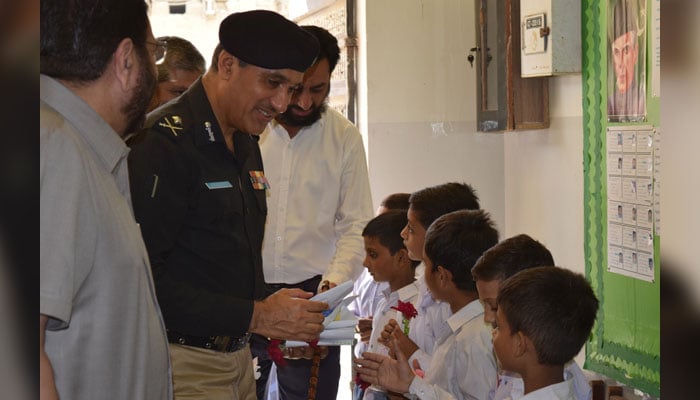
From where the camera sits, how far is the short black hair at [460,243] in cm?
337

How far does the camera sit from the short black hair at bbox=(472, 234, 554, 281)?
3006mm

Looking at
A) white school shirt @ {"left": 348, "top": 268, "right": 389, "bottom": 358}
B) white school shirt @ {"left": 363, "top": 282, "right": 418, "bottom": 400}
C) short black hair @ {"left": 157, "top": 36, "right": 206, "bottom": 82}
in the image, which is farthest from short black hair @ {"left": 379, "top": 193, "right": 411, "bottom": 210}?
short black hair @ {"left": 157, "top": 36, "right": 206, "bottom": 82}

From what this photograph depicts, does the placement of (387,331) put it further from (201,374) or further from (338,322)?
(201,374)

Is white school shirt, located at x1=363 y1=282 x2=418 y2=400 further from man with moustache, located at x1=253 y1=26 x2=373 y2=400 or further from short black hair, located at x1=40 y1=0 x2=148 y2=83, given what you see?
short black hair, located at x1=40 y1=0 x2=148 y2=83

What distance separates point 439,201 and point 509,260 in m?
0.94

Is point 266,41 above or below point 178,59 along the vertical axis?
below

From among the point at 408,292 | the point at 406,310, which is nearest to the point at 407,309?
the point at 406,310

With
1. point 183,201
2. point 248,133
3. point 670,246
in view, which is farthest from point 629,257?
point 670,246

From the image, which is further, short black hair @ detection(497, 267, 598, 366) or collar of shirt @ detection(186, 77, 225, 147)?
short black hair @ detection(497, 267, 598, 366)

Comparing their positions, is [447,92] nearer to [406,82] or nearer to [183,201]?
[406,82]

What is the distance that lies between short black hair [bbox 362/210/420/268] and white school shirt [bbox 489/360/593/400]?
1.15 meters

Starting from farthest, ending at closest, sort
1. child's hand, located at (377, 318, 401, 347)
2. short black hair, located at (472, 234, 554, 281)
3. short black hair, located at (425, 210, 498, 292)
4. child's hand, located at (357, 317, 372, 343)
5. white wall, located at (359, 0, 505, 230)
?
white wall, located at (359, 0, 505, 230)
child's hand, located at (357, 317, 372, 343)
child's hand, located at (377, 318, 401, 347)
short black hair, located at (425, 210, 498, 292)
short black hair, located at (472, 234, 554, 281)

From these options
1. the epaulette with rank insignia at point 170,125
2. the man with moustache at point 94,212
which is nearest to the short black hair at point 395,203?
the epaulette with rank insignia at point 170,125

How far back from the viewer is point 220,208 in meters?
2.37
